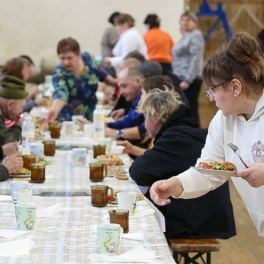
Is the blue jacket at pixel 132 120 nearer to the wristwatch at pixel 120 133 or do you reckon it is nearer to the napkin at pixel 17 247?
the wristwatch at pixel 120 133

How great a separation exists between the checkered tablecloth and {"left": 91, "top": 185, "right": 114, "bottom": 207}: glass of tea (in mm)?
25

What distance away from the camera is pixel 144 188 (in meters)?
3.08

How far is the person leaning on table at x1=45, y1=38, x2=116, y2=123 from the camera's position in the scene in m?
5.25

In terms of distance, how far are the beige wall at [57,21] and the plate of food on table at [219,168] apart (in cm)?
782

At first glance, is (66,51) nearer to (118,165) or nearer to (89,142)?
(89,142)

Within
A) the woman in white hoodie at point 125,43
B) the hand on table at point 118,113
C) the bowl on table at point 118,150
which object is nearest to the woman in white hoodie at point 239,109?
the bowl on table at point 118,150

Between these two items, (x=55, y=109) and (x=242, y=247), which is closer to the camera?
(x=242, y=247)

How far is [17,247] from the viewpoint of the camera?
5.60 ft

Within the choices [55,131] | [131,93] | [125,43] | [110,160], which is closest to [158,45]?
[125,43]

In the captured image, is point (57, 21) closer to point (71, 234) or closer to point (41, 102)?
point (41, 102)

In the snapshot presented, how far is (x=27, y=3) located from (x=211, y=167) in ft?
26.5

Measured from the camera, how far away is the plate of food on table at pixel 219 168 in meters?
1.86

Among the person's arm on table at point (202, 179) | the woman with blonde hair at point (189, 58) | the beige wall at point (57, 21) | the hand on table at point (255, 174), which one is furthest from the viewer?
the beige wall at point (57, 21)

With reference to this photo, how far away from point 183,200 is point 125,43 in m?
4.85
